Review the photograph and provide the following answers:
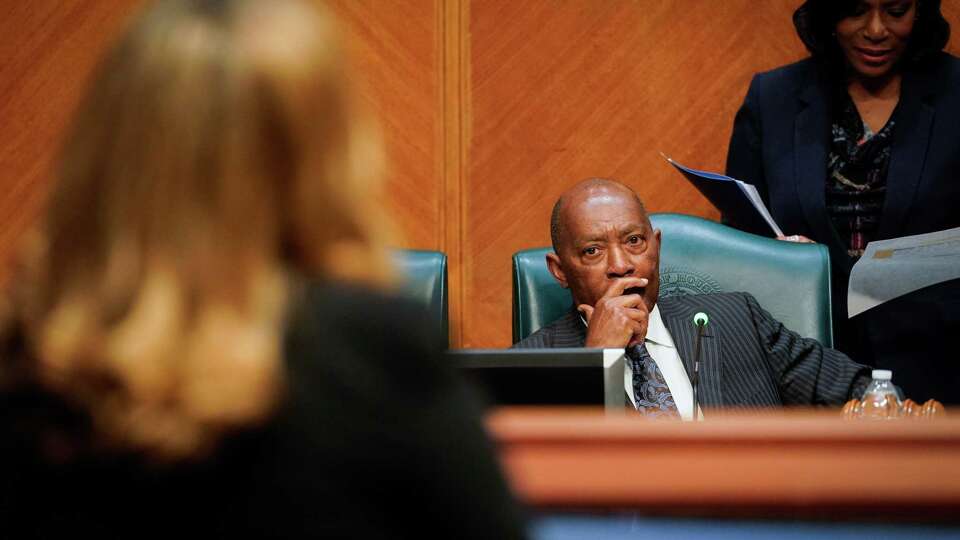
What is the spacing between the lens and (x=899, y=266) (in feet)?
9.10

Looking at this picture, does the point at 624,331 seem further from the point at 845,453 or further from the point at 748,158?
the point at 845,453

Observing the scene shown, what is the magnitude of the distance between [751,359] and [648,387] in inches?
10.0

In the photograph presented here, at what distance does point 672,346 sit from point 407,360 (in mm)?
Result: 1954

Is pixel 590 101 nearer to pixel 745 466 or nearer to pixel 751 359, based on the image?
pixel 751 359

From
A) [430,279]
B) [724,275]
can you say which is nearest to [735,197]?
[724,275]

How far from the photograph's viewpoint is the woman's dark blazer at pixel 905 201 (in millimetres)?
3064

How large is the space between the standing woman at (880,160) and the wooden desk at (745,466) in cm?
196

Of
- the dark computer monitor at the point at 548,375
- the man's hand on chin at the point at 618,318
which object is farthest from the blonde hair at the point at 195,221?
the man's hand on chin at the point at 618,318

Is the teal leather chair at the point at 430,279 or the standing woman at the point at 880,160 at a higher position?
the standing woman at the point at 880,160

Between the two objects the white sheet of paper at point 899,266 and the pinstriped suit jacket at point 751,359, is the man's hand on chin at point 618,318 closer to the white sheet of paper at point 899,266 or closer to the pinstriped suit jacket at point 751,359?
the pinstriped suit jacket at point 751,359

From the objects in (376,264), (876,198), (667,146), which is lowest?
(376,264)

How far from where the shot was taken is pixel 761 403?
2.71 meters

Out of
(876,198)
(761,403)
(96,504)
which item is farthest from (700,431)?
(876,198)

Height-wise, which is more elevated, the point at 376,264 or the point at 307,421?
the point at 376,264
